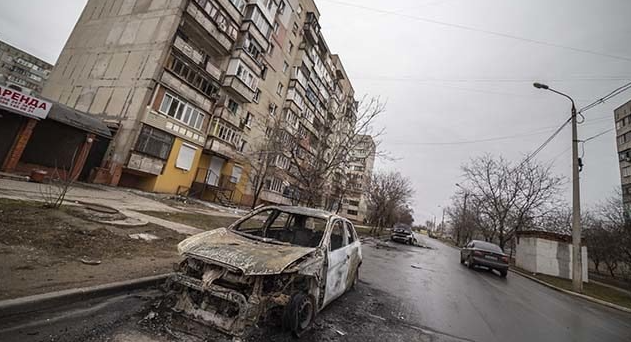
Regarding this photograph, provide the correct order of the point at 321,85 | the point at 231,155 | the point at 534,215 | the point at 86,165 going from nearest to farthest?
the point at 86,165 → the point at 231,155 → the point at 534,215 → the point at 321,85

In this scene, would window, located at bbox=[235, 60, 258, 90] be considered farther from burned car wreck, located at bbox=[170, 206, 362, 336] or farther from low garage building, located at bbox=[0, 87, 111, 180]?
burned car wreck, located at bbox=[170, 206, 362, 336]

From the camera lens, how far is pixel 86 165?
1496cm

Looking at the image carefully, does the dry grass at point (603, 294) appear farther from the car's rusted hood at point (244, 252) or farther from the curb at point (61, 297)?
the curb at point (61, 297)

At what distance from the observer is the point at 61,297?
2883mm

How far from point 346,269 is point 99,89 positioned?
839 inches

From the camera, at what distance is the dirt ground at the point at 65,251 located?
3230mm

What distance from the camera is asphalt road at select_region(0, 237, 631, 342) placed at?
2.51m

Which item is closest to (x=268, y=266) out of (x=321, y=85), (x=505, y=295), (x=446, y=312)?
(x=446, y=312)

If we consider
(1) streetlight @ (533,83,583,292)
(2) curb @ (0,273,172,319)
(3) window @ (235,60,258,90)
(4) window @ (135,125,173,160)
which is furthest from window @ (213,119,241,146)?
(1) streetlight @ (533,83,583,292)

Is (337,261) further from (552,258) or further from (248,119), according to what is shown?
(248,119)

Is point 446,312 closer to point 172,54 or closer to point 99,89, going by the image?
point 172,54

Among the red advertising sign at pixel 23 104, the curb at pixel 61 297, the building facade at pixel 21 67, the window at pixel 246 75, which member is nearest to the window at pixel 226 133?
the window at pixel 246 75

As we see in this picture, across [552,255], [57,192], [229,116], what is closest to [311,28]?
[229,116]

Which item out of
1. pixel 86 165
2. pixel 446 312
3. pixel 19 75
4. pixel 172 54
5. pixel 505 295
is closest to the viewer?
pixel 446 312
